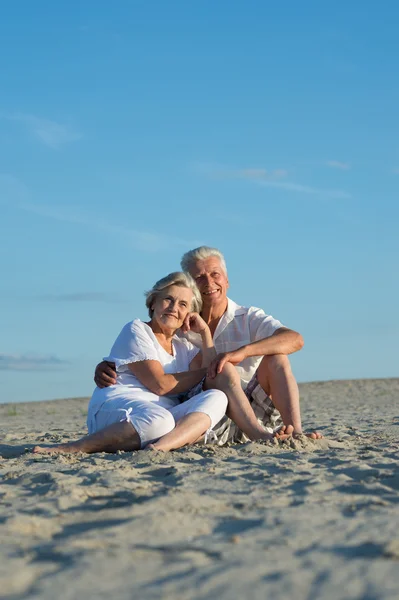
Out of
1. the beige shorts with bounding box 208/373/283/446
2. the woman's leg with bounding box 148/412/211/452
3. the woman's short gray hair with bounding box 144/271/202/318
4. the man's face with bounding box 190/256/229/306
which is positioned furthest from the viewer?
the man's face with bounding box 190/256/229/306

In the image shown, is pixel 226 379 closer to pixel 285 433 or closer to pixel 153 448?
pixel 285 433

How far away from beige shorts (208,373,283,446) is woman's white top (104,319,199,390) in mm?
536

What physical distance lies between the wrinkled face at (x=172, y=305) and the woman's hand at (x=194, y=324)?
0.15 feet

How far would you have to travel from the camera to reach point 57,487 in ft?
13.4

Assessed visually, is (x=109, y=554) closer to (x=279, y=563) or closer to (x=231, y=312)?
(x=279, y=563)

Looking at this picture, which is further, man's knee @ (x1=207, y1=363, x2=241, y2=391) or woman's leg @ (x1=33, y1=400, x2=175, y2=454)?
man's knee @ (x1=207, y1=363, x2=241, y2=391)

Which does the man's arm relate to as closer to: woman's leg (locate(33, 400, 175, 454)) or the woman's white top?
the woman's white top

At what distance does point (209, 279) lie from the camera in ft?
Answer: 19.9

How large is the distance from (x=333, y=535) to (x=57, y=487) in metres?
1.69

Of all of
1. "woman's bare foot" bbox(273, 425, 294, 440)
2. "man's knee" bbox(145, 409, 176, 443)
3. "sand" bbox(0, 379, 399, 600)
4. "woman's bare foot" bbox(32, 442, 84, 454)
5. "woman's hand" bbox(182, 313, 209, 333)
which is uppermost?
"woman's hand" bbox(182, 313, 209, 333)

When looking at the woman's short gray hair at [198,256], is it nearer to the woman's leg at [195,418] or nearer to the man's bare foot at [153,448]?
the woman's leg at [195,418]

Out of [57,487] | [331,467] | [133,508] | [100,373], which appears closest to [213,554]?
[133,508]

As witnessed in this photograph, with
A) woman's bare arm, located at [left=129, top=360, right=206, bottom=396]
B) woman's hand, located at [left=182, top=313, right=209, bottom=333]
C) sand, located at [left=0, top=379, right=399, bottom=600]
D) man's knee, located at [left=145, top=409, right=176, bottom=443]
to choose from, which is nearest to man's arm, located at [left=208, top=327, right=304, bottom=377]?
woman's bare arm, located at [left=129, top=360, right=206, bottom=396]

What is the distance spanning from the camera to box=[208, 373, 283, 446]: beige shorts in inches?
233
